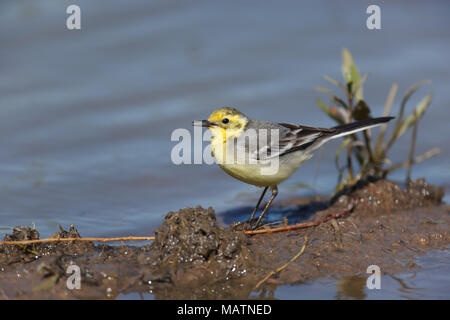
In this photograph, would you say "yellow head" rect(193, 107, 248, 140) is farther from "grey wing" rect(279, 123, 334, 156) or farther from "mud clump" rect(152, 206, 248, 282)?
"mud clump" rect(152, 206, 248, 282)

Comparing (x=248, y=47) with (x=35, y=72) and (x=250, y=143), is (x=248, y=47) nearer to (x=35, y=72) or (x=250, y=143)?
(x=35, y=72)

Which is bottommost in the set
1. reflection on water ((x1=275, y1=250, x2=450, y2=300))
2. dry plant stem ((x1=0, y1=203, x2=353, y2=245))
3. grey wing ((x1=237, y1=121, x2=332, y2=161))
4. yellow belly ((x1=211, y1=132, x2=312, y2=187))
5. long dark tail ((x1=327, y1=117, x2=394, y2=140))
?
reflection on water ((x1=275, y1=250, x2=450, y2=300))

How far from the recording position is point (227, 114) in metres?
7.75

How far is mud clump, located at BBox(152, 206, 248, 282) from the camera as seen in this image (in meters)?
6.10

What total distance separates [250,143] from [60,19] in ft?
22.6

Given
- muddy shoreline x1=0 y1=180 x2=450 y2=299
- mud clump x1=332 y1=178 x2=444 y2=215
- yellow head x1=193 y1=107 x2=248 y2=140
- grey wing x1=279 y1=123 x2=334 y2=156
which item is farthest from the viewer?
mud clump x1=332 y1=178 x2=444 y2=215

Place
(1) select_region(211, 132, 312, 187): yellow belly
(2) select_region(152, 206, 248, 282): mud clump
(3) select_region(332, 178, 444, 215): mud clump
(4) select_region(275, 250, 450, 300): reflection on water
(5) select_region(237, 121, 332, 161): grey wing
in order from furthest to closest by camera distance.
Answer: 1. (3) select_region(332, 178, 444, 215): mud clump
2. (5) select_region(237, 121, 332, 161): grey wing
3. (1) select_region(211, 132, 312, 187): yellow belly
4. (2) select_region(152, 206, 248, 282): mud clump
5. (4) select_region(275, 250, 450, 300): reflection on water

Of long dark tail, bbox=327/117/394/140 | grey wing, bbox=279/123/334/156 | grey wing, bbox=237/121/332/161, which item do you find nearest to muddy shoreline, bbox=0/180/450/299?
grey wing, bbox=237/121/332/161

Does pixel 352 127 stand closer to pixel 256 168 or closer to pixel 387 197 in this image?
pixel 387 197

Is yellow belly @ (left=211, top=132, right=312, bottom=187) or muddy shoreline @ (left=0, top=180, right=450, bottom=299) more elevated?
yellow belly @ (left=211, top=132, right=312, bottom=187)

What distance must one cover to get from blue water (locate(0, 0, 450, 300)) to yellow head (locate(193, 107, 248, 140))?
5.15ft

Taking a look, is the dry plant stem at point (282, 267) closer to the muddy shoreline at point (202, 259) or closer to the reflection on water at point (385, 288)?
the muddy shoreline at point (202, 259)

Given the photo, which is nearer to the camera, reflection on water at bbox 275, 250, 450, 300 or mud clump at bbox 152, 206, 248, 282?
reflection on water at bbox 275, 250, 450, 300

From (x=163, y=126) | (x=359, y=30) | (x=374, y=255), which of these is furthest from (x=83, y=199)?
(x=359, y=30)
